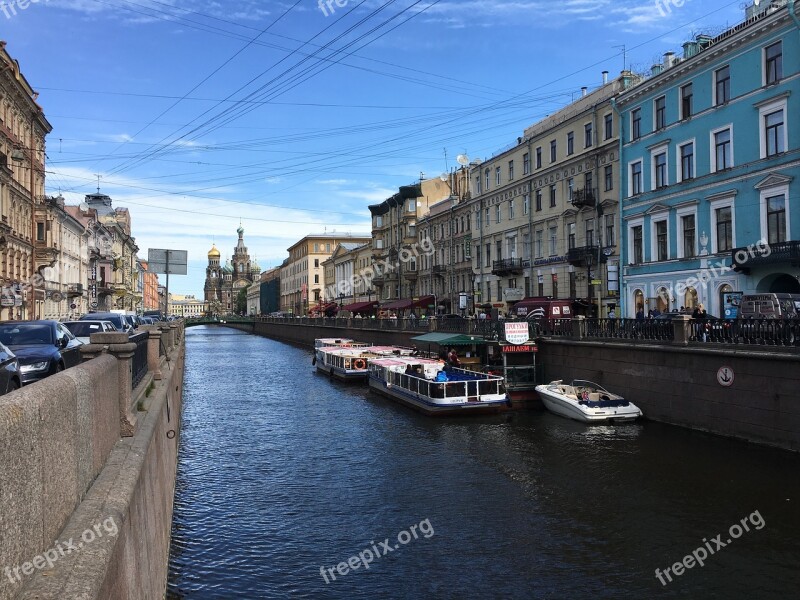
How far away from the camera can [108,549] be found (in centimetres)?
426

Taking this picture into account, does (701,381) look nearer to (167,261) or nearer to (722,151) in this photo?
(722,151)

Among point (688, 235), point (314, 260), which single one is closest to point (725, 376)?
point (688, 235)

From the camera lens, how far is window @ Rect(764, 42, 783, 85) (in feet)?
91.8

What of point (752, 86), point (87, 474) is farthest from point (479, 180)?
point (87, 474)

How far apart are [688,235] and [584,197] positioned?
348 inches

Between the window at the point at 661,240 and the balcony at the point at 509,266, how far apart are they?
1364cm

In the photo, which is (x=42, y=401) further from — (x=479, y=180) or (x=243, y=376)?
(x=479, y=180)

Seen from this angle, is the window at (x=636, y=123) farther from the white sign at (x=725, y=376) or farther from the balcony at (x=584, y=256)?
the white sign at (x=725, y=376)

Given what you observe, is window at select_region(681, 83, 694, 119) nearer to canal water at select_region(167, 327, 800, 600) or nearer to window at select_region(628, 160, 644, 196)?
window at select_region(628, 160, 644, 196)

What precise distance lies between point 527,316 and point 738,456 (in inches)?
706

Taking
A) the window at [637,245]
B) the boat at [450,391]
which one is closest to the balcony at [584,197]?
the window at [637,245]

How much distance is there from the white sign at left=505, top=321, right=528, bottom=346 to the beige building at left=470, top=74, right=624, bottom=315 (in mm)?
8971

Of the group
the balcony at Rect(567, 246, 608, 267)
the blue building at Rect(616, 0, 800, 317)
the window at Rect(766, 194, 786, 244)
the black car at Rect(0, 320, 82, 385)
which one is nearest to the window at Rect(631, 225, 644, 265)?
the blue building at Rect(616, 0, 800, 317)

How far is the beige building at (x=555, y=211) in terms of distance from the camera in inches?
1592
